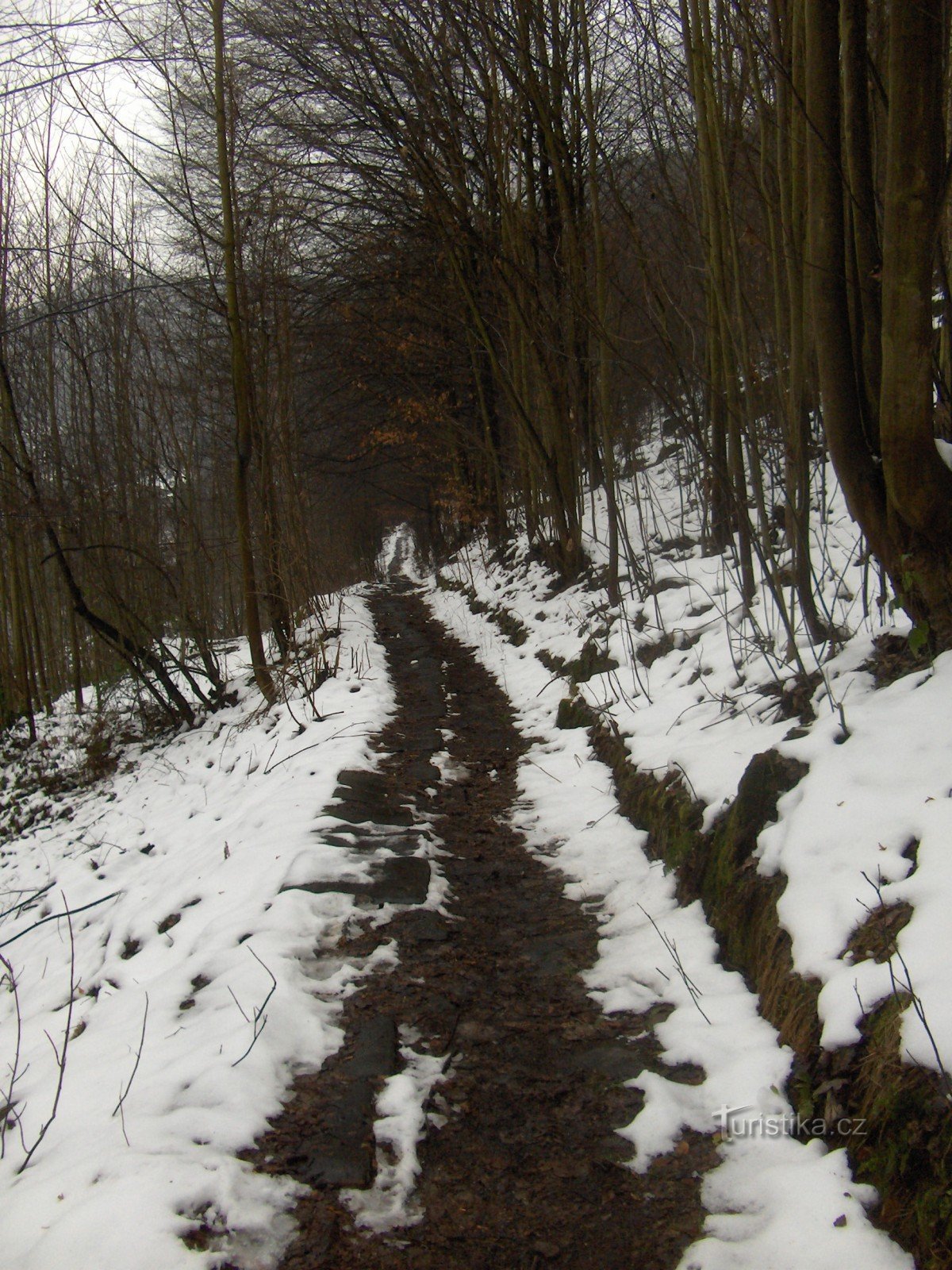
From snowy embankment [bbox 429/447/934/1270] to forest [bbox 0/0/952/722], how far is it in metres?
0.52

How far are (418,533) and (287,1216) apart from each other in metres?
32.9

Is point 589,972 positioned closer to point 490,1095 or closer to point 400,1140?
point 490,1095

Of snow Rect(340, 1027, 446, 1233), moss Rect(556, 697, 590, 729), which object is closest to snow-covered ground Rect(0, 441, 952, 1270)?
snow Rect(340, 1027, 446, 1233)

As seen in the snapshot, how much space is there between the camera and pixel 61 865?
23.5 feet

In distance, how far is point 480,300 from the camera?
11.5m

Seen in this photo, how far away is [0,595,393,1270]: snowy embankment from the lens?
204 cm

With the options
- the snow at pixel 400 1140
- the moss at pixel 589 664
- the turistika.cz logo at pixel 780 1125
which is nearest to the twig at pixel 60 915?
the snow at pixel 400 1140

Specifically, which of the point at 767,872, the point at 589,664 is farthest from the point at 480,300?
the point at 767,872

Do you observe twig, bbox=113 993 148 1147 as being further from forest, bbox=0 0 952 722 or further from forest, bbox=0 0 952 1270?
forest, bbox=0 0 952 722

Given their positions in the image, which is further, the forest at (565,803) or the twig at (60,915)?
the twig at (60,915)

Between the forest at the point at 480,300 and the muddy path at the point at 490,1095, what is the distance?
6.51 ft

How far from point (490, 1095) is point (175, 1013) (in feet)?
4.32

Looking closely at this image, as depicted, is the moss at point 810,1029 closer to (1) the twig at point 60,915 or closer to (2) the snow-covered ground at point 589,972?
(2) the snow-covered ground at point 589,972

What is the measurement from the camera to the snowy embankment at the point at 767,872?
1.96 m
